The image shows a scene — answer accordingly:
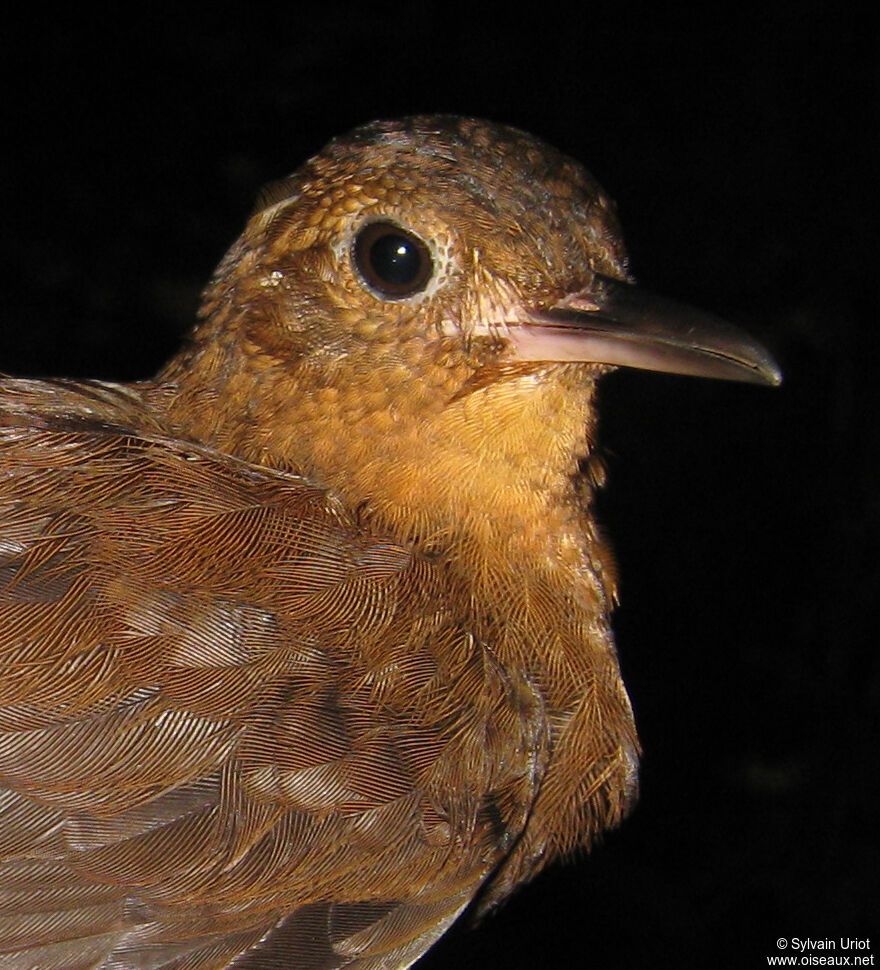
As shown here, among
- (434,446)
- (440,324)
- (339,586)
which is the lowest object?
(339,586)

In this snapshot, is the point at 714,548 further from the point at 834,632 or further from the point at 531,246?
the point at 531,246

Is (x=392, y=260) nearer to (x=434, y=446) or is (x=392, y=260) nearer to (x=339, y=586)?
(x=434, y=446)

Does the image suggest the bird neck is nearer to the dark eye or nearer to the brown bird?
the brown bird

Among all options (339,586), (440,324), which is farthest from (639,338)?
(339,586)

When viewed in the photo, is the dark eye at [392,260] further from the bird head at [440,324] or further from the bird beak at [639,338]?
the bird beak at [639,338]

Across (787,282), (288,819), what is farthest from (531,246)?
(787,282)

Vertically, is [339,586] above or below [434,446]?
below

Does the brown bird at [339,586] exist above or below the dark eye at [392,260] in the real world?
below

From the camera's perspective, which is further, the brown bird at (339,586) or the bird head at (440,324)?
the bird head at (440,324)

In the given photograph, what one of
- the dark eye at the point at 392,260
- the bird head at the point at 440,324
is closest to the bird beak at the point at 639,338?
the bird head at the point at 440,324
